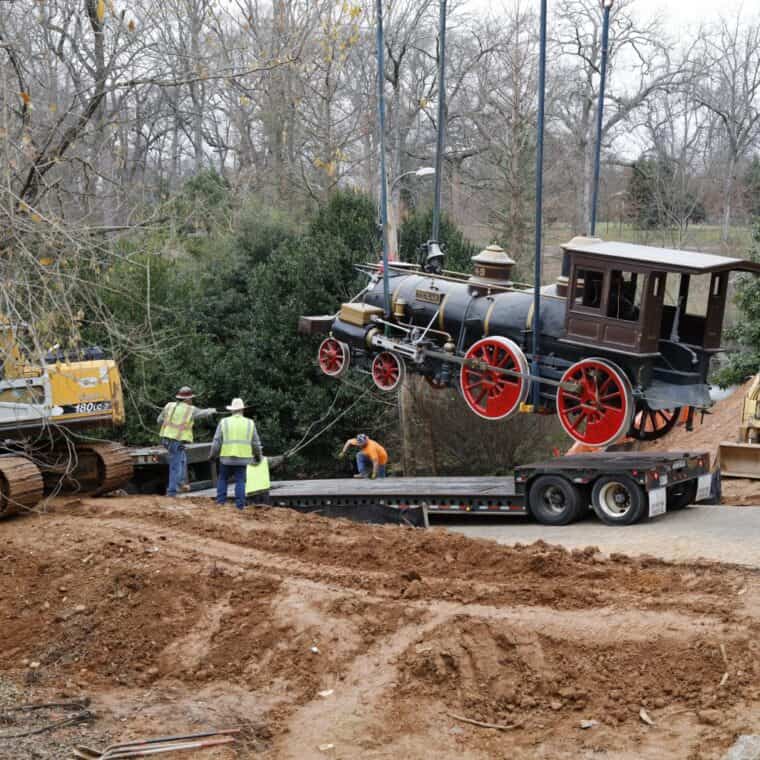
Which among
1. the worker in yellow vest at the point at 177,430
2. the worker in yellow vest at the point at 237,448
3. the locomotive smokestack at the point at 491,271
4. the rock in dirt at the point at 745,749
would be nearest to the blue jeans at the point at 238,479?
the worker in yellow vest at the point at 237,448

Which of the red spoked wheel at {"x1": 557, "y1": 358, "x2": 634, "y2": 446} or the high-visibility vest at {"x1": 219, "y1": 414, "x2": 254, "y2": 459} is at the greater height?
the red spoked wheel at {"x1": 557, "y1": 358, "x2": 634, "y2": 446}

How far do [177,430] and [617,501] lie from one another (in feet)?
25.1

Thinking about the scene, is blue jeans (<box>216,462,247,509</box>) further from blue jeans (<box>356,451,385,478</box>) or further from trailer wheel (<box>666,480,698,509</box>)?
trailer wheel (<box>666,480,698,509</box>)

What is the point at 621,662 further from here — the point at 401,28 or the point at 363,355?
the point at 401,28

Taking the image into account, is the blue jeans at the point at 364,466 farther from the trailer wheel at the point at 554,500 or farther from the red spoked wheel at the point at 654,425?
the red spoked wheel at the point at 654,425

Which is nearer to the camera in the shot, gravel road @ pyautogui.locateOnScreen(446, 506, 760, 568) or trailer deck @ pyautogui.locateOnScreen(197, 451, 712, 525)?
gravel road @ pyautogui.locateOnScreen(446, 506, 760, 568)

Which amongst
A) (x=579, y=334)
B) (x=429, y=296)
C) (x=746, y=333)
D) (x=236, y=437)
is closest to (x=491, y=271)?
(x=429, y=296)

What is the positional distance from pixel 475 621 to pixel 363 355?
24.9ft

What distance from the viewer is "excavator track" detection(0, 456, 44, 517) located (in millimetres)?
15836

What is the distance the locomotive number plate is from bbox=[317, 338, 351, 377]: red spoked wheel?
177cm

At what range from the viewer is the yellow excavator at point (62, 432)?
1596cm

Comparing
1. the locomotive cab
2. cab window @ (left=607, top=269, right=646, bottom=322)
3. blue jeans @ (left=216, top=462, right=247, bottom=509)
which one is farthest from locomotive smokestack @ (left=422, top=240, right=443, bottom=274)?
blue jeans @ (left=216, top=462, right=247, bottom=509)

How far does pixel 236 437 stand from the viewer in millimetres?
17016

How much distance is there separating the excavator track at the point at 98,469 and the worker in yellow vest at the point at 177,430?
1.09 metres
